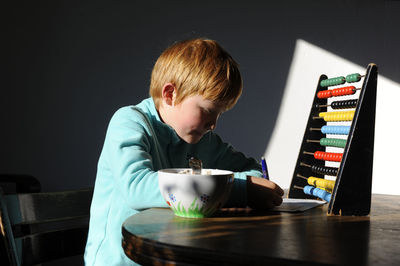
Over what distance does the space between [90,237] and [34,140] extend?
1831mm

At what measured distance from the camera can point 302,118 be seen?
3.13 meters

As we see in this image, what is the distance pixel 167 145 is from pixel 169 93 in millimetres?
163

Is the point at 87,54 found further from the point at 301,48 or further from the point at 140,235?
the point at 140,235

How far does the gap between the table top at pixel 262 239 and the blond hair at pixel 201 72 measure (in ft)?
1.15

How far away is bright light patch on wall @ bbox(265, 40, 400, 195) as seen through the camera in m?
3.08

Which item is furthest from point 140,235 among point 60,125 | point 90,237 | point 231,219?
point 60,125

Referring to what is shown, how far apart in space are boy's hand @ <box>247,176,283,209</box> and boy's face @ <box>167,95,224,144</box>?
0.83 ft

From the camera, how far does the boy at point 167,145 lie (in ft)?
3.23

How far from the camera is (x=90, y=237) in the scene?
1.16m

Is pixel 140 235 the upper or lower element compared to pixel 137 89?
lower

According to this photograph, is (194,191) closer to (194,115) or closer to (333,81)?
(194,115)

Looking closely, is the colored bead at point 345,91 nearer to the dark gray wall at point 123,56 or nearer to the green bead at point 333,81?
the green bead at point 333,81

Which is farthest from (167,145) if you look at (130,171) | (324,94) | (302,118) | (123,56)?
(302,118)

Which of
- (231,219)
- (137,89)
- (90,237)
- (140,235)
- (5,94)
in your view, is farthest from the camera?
(137,89)
